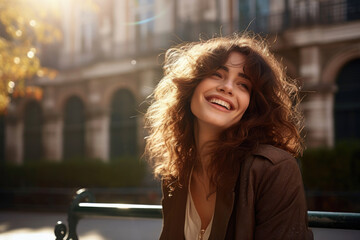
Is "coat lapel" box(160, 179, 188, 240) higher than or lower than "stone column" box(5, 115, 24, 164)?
higher

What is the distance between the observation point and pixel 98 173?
17031 millimetres

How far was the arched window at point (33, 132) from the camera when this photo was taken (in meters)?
23.2

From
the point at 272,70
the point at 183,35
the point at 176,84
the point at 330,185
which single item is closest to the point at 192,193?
the point at 176,84

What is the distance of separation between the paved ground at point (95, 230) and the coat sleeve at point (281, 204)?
6.96 metres

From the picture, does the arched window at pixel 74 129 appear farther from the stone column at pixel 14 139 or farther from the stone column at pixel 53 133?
the stone column at pixel 14 139

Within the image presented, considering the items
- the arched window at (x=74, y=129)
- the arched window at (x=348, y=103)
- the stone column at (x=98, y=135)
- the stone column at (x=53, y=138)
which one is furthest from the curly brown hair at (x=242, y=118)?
the stone column at (x=53, y=138)

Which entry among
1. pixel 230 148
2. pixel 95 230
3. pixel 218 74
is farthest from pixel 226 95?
pixel 95 230

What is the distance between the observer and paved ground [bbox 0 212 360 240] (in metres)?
9.18

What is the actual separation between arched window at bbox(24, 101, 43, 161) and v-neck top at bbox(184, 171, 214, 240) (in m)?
22.1

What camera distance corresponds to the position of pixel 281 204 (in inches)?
71.9

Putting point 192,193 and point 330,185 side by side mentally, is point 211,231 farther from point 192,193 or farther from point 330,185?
point 330,185

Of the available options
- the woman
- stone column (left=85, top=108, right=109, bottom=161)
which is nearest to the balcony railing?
stone column (left=85, top=108, right=109, bottom=161)

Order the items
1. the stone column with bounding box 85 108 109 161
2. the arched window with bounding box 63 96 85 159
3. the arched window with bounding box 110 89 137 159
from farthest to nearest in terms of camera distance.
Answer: the arched window with bounding box 63 96 85 159, the stone column with bounding box 85 108 109 161, the arched window with bounding box 110 89 137 159

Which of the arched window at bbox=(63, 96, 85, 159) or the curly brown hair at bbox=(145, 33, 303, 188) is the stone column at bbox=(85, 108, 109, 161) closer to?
the arched window at bbox=(63, 96, 85, 159)
